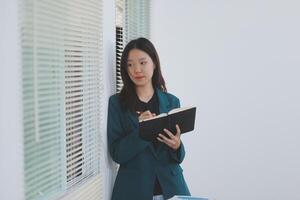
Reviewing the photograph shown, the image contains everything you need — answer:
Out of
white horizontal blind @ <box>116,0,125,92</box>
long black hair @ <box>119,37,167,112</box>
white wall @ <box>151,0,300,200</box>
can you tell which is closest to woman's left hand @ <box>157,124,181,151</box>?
long black hair @ <box>119,37,167,112</box>

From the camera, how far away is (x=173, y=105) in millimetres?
2006

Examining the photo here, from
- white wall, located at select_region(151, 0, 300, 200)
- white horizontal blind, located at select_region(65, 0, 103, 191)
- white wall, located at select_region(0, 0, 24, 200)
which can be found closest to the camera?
white wall, located at select_region(0, 0, 24, 200)

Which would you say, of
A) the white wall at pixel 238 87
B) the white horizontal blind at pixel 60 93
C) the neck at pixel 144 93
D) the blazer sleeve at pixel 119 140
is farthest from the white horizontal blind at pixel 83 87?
the white wall at pixel 238 87

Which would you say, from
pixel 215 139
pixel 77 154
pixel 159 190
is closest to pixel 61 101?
pixel 77 154

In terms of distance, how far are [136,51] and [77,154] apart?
0.63 meters

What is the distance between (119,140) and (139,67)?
386 mm

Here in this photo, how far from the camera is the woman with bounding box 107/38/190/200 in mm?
1844

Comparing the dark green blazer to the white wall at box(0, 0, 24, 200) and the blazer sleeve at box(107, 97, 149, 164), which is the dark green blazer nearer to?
the blazer sleeve at box(107, 97, 149, 164)

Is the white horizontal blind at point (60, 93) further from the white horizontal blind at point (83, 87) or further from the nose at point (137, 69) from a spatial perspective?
the nose at point (137, 69)

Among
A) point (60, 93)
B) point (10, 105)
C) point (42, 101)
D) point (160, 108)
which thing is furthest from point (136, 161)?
point (10, 105)

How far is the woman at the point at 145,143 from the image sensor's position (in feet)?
6.05

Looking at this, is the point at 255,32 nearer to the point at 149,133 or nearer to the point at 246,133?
the point at 246,133

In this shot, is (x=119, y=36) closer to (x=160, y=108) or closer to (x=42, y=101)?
(x=160, y=108)

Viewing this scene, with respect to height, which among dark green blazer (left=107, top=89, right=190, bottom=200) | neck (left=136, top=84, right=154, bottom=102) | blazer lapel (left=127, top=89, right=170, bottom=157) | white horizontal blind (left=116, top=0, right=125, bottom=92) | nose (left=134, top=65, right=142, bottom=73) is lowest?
dark green blazer (left=107, top=89, right=190, bottom=200)
